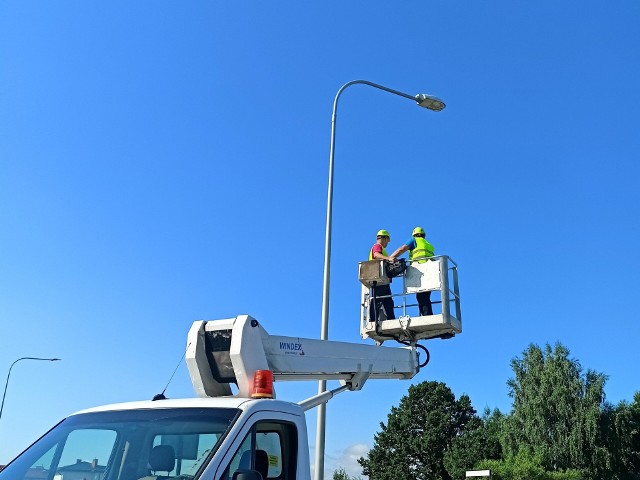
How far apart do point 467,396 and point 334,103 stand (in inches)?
2262

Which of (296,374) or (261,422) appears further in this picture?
(296,374)

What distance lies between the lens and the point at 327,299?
10930 mm

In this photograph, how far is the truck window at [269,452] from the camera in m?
Result: 4.27

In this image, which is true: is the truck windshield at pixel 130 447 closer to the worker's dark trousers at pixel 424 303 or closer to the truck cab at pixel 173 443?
the truck cab at pixel 173 443

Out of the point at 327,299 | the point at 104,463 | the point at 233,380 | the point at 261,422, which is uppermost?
the point at 327,299

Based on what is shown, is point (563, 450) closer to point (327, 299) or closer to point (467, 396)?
point (467, 396)

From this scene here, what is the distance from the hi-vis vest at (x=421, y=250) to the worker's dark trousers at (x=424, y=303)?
0.65 meters

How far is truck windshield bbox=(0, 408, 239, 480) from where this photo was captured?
4.30 metres

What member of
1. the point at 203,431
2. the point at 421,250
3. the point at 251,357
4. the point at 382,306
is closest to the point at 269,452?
the point at 203,431

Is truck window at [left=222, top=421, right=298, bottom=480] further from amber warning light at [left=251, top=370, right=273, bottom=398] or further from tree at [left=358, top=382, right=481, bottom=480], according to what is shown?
tree at [left=358, top=382, right=481, bottom=480]

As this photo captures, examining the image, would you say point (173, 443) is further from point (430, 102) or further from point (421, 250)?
point (430, 102)

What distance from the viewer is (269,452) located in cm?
460

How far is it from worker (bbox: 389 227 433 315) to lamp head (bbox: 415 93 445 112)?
12.6ft

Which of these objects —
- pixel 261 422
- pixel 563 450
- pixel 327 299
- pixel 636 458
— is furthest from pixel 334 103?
pixel 636 458
